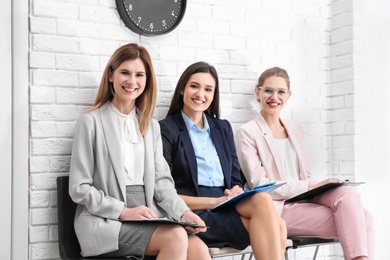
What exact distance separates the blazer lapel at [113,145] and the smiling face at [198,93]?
19.5 inches

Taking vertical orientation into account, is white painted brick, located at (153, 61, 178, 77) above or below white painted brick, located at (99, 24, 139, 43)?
below

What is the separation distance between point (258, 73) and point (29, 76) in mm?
1387

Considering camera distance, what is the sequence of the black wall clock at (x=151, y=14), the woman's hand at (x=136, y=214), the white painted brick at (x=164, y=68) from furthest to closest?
the white painted brick at (x=164, y=68), the black wall clock at (x=151, y=14), the woman's hand at (x=136, y=214)

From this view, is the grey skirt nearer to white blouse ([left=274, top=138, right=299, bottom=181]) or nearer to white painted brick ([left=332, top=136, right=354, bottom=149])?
white blouse ([left=274, top=138, right=299, bottom=181])

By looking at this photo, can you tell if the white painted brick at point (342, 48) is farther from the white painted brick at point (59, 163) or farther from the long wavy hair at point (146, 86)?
the white painted brick at point (59, 163)

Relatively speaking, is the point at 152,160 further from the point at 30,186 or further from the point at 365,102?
the point at 365,102

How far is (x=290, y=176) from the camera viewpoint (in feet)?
11.0

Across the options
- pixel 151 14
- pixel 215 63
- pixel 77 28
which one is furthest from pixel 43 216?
pixel 215 63

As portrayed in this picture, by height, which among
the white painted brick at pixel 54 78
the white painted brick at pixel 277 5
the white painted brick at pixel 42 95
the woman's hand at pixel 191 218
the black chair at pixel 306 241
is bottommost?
the black chair at pixel 306 241

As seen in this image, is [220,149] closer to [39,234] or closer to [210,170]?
[210,170]

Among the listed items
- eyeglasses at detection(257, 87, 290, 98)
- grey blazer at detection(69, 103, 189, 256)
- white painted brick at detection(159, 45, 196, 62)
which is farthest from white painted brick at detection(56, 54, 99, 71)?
eyeglasses at detection(257, 87, 290, 98)

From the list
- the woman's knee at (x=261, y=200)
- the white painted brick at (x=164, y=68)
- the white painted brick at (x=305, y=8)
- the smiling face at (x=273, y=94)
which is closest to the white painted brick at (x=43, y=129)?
the white painted brick at (x=164, y=68)

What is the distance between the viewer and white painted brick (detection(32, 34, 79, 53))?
279 centimetres

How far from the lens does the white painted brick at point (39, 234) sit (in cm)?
276
